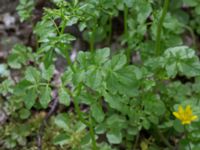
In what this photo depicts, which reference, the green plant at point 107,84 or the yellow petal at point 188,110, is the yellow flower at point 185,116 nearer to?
the yellow petal at point 188,110

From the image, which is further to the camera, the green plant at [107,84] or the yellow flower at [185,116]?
the yellow flower at [185,116]

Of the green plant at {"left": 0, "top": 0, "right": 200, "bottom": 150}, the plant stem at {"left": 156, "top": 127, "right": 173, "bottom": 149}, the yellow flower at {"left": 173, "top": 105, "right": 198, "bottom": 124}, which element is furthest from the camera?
the plant stem at {"left": 156, "top": 127, "right": 173, "bottom": 149}

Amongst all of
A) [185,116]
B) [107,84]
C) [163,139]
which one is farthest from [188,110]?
[163,139]

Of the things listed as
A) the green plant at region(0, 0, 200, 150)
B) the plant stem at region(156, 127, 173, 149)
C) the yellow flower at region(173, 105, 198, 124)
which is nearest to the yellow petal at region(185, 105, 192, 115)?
the yellow flower at region(173, 105, 198, 124)

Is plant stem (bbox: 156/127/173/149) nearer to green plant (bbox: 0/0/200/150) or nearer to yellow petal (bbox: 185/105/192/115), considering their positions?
green plant (bbox: 0/0/200/150)

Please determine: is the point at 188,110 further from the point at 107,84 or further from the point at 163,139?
the point at 163,139

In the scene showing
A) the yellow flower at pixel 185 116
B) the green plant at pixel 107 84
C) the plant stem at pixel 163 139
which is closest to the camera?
the green plant at pixel 107 84

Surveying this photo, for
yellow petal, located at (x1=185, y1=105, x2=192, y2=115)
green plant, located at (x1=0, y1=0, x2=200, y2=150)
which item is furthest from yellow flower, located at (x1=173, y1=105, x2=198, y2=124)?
green plant, located at (x1=0, y1=0, x2=200, y2=150)

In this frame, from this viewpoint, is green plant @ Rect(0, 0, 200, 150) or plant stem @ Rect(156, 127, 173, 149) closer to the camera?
green plant @ Rect(0, 0, 200, 150)

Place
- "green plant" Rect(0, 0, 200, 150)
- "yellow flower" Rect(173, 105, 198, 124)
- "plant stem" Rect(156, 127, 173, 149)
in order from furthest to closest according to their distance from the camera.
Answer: "plant stem" Rect(156, 127, 173, 149) < "yellow flower" Rect(173, 105, 198, 124) < "green plant" Rect(0, 0, 200, 150)

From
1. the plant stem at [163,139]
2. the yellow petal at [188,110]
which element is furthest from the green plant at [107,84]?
the yellow petal at [188,110]

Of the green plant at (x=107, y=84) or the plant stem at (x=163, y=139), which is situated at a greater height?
the green plant at (x=107, y=84)

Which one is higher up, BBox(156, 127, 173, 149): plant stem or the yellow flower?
the yellow flower

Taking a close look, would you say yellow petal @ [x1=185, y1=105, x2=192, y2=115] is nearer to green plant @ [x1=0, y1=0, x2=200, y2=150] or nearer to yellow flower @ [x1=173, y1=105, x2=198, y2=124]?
yellow flower @ [x1=173, y1=105, x2=198, y2=124]
